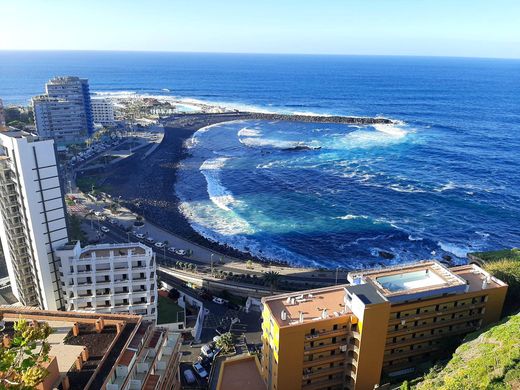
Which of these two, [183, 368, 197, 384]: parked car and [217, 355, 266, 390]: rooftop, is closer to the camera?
[217, 355, 266, 390]: rooftop

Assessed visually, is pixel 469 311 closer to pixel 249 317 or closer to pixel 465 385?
pixel 465 385

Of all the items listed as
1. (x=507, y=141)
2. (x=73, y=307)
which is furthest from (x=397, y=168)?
(x=73, y=307)

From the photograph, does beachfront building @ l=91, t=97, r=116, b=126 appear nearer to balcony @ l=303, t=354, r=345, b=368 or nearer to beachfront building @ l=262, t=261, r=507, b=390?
beachfront building @ l=262, t=261, r=507, b=390

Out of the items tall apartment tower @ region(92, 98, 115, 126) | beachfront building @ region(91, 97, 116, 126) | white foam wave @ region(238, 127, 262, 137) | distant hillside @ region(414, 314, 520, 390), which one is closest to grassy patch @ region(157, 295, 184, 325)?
distant hillside @ region(414, 314, 520, 390)

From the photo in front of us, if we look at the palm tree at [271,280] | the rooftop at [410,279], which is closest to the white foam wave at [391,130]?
the palm tree at [271,280]

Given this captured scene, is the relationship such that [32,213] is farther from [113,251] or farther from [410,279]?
[410,279]
